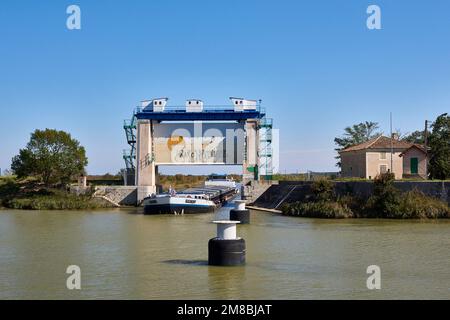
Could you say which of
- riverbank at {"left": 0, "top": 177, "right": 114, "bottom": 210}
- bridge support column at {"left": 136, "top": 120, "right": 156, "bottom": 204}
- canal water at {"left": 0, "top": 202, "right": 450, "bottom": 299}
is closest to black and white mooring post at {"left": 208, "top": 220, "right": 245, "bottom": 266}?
canal water at {"left": 0, "top": 202, "right": 450, "bottom": 299}

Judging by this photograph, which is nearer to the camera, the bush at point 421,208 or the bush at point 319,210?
the bush at point 421,208

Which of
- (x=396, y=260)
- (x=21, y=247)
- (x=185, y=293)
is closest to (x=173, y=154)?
(x=21, y=247)

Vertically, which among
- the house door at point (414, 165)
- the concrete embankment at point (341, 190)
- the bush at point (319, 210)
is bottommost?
the bush at point (319, 210)

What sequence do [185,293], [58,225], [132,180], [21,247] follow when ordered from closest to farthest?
[185,293] → [21,247] → [58,225] → [132,180]

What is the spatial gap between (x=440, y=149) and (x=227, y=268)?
39.3 m

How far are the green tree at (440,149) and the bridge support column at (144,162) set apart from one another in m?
24.2

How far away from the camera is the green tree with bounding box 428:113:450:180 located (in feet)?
159

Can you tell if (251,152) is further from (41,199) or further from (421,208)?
(421,208)

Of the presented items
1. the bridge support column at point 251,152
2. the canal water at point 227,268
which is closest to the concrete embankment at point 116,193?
the bridge support column at point 251,152

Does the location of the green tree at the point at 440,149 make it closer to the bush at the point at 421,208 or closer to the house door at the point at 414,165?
the house door at the point at 414,165

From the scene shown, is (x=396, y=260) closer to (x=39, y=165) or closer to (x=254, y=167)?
(x=254, y=167)

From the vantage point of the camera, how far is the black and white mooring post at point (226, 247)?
18141 millimetres
